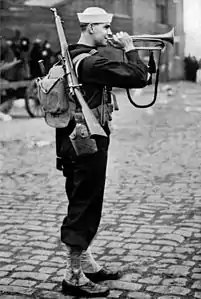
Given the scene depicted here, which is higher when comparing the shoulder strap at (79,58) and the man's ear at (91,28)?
the man's ear at (91,28)

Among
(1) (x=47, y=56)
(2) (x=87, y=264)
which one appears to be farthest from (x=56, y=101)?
(1) (x=47, y=56)

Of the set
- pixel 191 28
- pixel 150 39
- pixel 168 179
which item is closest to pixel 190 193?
pixel 168 179

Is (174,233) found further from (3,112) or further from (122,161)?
(3,112)

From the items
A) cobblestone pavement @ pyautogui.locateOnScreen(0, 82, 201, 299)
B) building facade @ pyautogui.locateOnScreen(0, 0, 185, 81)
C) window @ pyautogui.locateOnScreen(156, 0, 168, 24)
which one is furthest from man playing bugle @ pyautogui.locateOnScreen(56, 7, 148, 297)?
window @ pyautogui.locateOnScreen(156, 0, 168, 24)

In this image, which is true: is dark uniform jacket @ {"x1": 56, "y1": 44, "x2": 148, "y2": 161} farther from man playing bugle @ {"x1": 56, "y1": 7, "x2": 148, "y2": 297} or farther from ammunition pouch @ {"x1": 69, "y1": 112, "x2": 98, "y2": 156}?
ammunition pouch @ {"x1": 69, "y1": 112, "x2": 98, "y2": 156}

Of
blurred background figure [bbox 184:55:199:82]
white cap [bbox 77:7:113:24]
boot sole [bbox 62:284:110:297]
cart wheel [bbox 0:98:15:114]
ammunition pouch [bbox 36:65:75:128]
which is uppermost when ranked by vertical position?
white cap [bbox 77:7:113:24]

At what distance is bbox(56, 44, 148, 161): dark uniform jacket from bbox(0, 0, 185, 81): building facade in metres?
14.4

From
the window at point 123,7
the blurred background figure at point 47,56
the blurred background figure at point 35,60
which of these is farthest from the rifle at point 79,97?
the window at point 123,7

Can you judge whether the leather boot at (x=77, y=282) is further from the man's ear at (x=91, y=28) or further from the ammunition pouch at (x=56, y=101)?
the man's ear at (x=91, y=28)

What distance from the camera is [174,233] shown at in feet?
19.5

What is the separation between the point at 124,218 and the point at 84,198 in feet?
6.78

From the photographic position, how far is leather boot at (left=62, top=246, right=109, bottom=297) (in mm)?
4476

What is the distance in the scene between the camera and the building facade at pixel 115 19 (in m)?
23.2

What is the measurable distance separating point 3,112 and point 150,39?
1285 cm
